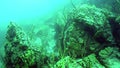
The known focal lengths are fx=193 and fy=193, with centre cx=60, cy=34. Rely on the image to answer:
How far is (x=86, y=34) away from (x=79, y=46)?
0.78 m

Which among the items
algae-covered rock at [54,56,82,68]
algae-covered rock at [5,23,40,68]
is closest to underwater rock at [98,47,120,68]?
algae-covered rock at [54,56,82,68]

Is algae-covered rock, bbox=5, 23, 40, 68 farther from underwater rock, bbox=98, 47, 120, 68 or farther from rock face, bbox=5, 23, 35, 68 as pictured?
underwater rock, bbox=98, 47, 120, 68

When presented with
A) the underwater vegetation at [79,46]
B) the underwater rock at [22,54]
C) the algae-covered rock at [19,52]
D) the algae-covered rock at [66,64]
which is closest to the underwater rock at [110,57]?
the underwater vegetation at [79,46]

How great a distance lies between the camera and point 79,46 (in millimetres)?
6988

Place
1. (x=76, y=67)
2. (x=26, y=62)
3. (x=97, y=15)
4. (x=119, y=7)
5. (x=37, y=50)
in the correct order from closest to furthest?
(x=76, y=67) → (x=26, y=62) → (x=37, y=50) → (x=97, y=15) → (x=119, y=7)

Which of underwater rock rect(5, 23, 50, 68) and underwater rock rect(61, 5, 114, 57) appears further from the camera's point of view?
underwater rock rect(61, 5, 114, 57)

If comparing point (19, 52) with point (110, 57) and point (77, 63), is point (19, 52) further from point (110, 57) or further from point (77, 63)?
point (110, 57)

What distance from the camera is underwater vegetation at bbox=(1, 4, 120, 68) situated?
6.17 meters

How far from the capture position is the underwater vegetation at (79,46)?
617cm

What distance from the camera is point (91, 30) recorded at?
759 centimetres

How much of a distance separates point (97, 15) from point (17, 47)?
3.65 m

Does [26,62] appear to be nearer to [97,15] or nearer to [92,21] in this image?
[92,21]

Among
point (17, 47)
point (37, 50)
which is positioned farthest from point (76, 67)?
point (17, 47)

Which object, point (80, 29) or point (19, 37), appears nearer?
point (19, 37)
